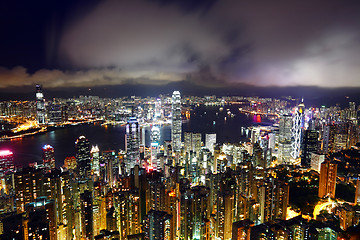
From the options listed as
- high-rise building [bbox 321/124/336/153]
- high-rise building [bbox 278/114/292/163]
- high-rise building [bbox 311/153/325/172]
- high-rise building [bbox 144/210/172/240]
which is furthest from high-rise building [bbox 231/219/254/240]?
high-rise building [bbox 321/124/336/153]

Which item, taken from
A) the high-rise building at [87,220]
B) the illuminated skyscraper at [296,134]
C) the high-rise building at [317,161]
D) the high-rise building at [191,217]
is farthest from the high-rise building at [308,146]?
the high-rise building at [87,220]

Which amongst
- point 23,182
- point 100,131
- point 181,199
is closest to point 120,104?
point 100,131

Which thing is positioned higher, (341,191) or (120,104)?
(120,104)

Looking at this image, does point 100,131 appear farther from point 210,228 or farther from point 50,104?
point 210,228

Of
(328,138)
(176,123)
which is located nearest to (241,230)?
(328,138)

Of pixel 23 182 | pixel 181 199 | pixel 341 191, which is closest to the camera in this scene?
pixel 181 199

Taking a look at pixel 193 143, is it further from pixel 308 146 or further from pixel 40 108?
pixel 40 108

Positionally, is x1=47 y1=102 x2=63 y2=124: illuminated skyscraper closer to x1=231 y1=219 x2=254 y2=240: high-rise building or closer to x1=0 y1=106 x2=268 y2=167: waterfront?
x1=0 y1=106 x2=268 y2=167: waterfront
